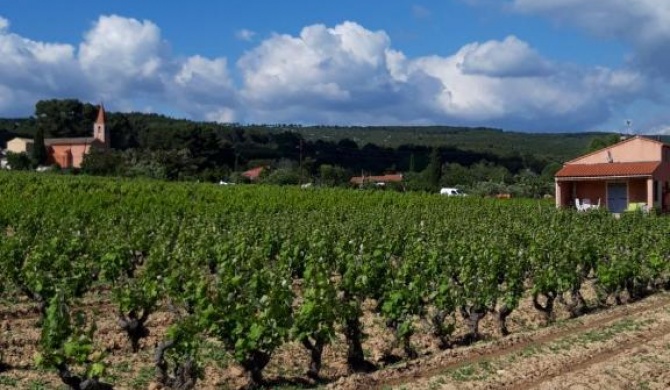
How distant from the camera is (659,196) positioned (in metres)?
41.5

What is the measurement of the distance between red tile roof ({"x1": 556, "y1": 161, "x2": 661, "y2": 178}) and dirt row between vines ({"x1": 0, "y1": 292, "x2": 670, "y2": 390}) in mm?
28972

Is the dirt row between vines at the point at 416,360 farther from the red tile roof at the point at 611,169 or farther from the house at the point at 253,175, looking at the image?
the house at the point at 253,175

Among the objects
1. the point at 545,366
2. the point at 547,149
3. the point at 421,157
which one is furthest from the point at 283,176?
the point at 547,149

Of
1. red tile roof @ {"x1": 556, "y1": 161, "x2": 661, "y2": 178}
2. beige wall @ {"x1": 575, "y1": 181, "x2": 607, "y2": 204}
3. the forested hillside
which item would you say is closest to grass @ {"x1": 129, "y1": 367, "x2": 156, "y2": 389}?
red tile roof @ {"x1": 556, "y1": 161, "x2": 661, "y2": 178}

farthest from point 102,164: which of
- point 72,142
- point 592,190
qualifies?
point 592,190

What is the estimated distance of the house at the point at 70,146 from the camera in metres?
93.4

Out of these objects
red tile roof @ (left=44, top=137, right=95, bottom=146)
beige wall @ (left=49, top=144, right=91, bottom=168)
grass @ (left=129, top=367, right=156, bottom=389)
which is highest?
red tile roof @ (left=44, top=137, right=95, bottom=146)

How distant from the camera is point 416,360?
32.3ft

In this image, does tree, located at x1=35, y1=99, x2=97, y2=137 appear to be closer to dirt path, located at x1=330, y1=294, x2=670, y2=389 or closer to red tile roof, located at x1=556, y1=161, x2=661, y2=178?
red tile roof, located at x1=556, y1=161, x2=661, y2=178

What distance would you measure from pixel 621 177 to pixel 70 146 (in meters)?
73.4

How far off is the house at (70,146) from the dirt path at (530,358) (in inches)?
3332

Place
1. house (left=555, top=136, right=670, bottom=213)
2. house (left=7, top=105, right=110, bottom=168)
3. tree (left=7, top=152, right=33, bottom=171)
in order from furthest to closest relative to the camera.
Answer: house (left=7, top=105, right=110, bottom=168) < tree (left=7, top=152, right=33, bottom=171) < house (left=555, top=136, right=670, bottom=213)

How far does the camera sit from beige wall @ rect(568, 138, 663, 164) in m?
42.4

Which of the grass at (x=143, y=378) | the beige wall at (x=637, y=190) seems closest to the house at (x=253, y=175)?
the beige wall at (x=637, y=190)
